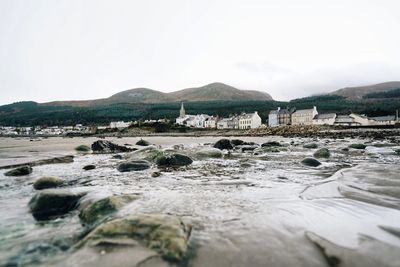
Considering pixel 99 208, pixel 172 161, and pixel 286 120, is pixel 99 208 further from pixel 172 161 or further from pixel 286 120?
pixel 286 120

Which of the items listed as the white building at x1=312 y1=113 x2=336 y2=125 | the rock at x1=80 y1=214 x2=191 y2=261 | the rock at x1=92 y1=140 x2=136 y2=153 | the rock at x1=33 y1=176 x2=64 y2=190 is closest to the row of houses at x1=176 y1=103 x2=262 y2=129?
the white building at x1=312 y1=113 x2=336 y2=125

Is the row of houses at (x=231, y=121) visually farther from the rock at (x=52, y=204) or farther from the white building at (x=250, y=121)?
the rock at (x=52, y=204)

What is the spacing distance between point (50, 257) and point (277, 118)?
385 feet

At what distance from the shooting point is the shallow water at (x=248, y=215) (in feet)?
11.9

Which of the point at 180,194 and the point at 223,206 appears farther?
the point at 180,194

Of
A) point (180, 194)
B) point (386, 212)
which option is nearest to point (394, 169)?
point (386, 212)

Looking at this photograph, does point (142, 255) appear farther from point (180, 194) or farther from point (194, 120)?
point (194, 120)

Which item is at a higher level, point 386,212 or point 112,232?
point 112,232

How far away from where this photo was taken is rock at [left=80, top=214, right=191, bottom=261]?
11.8 feet

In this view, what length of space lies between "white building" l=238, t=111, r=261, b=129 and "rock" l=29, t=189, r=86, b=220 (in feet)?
356

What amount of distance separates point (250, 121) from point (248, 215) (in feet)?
360

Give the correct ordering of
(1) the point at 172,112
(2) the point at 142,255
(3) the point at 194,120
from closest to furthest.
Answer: (2) the point at 142,255, (3) the point at 194,120, (1) the point at 172,112

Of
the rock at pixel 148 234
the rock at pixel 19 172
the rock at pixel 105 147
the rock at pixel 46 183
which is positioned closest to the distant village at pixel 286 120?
the rock at pixel 105 147

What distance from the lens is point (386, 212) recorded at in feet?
17.0
